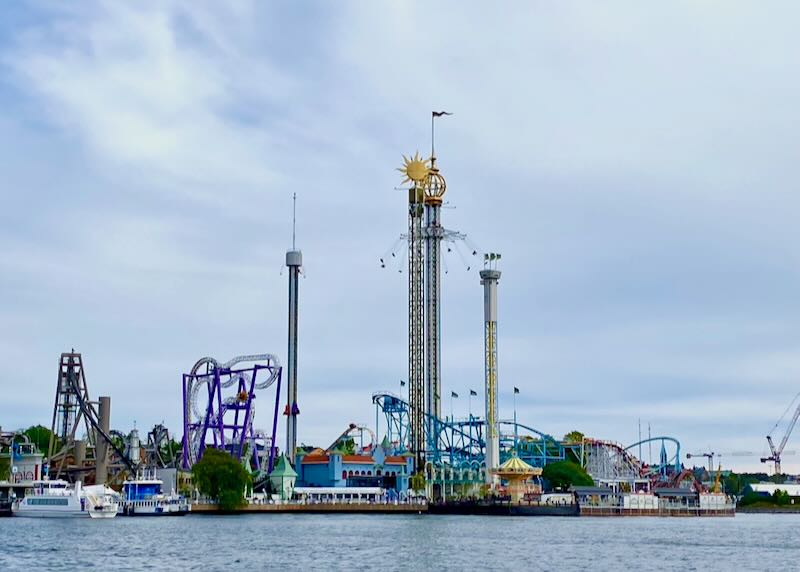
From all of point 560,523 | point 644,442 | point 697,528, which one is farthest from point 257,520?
point 644,442

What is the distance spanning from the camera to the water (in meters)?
65.5

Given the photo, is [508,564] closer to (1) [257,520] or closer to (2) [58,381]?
(1) [257,520]

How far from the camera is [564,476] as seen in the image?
532 feet

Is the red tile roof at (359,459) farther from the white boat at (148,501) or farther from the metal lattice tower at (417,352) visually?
the white boat at (148,501)

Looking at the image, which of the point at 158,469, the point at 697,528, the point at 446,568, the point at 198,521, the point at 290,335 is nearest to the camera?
the point at 446,568

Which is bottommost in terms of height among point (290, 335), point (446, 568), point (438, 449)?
point (446, 568)

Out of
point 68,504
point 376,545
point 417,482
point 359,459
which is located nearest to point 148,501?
point 68,504

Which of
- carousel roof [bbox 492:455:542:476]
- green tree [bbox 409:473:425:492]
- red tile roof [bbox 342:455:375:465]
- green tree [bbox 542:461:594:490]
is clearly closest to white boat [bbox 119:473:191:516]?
red tile roof [bbox 342:455:375:465]

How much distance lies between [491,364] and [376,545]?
2978 inches

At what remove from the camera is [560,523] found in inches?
4631

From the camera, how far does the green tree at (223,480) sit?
125 m

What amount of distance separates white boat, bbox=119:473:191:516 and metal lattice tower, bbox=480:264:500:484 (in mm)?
42617

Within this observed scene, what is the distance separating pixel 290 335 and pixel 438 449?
23964mm

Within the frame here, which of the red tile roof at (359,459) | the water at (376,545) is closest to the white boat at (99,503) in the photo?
the water at (376,545)
